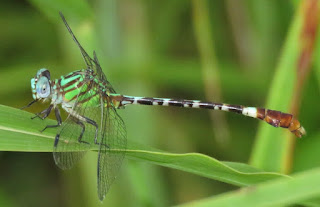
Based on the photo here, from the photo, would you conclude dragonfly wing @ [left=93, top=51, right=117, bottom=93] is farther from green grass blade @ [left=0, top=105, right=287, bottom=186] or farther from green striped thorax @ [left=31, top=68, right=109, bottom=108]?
green grass blade @ [left=0, top=105, right=287, bottom=186]

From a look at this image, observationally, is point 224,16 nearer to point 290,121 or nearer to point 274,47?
point 274,47

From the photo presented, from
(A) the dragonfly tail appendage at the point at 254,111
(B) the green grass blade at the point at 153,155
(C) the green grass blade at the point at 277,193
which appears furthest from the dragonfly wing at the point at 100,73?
(C) the green grass blade at the point at 277,193

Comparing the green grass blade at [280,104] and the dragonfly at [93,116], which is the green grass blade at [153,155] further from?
the green grass blade at [280,104]

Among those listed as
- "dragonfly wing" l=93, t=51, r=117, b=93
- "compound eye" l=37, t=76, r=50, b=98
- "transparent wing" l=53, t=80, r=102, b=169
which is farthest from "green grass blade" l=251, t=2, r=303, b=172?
"compound eye" l=37, t=76, r=50, b=98

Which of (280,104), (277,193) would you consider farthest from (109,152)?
(277,193)

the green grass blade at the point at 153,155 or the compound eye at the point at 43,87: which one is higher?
the compound eye at the point at 43,87
